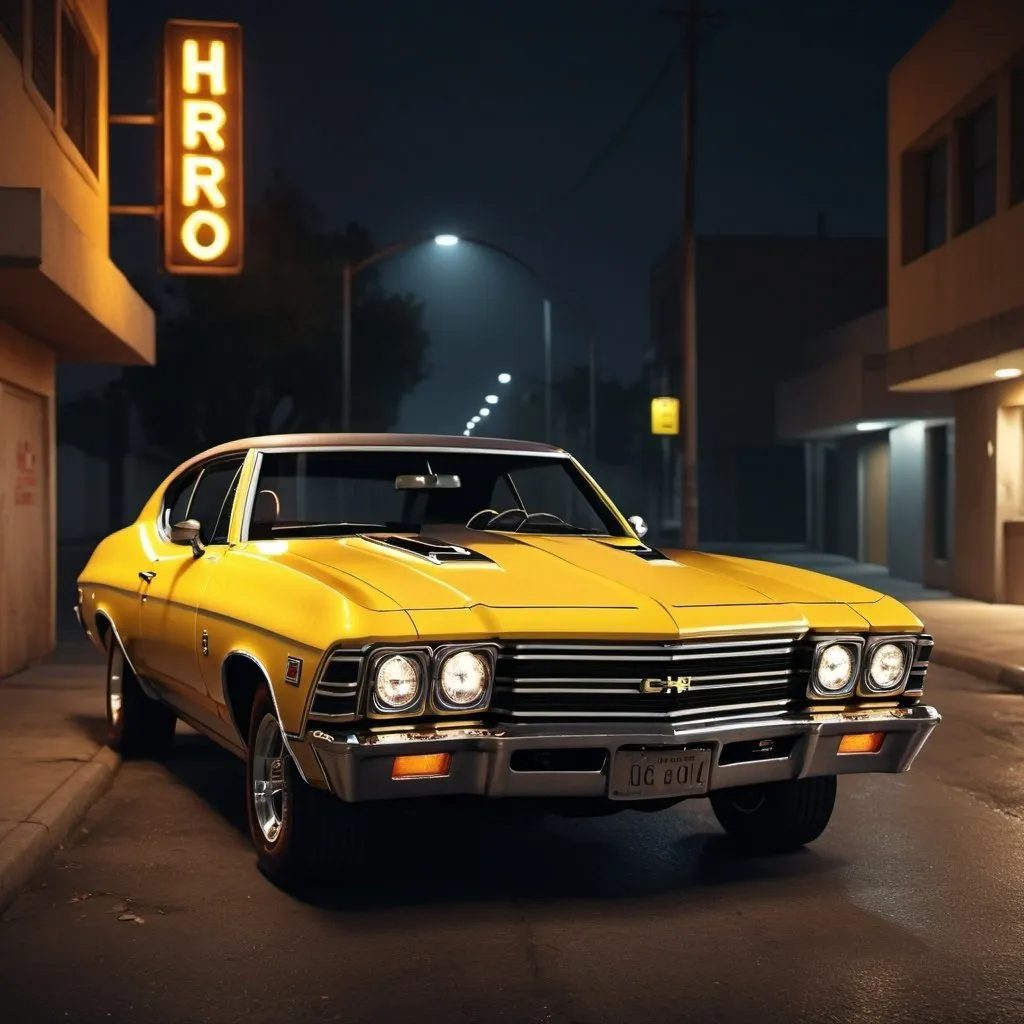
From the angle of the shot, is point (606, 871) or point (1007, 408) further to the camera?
point (1007, 408)

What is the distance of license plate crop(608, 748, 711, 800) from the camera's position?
5316 millimetres

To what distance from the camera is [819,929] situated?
534cm

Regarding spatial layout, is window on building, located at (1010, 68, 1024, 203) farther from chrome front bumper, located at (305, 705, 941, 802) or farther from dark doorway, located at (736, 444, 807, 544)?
dark doorway, located at (736, 444, 807, 544)

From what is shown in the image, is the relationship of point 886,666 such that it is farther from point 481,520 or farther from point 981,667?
point 981,667

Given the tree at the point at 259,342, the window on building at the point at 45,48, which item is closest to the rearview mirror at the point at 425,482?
the window on building at the point at 45,48

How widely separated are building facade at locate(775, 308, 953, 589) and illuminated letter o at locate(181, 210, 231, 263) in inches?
469

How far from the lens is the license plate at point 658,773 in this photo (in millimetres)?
5316

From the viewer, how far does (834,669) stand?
19.0 ft

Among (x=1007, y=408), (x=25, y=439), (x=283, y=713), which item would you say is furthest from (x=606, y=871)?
(x=1007, y=408)

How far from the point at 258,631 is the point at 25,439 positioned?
27.8 ft

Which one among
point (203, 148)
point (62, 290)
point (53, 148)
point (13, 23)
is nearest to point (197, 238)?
point (203, 148)

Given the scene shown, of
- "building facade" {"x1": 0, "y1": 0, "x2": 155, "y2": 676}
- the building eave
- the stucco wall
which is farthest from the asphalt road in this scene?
the stucco wall

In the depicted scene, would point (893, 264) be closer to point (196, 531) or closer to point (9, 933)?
point (196, 531)

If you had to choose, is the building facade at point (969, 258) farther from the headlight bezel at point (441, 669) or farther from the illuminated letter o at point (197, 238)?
the headlight bezel at point (441, 669)
